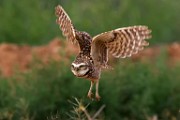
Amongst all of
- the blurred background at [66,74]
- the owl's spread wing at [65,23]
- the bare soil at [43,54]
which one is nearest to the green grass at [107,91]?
the blurred background at [66,74]

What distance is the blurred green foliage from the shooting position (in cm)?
1722

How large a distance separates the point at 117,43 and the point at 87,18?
1238 cm

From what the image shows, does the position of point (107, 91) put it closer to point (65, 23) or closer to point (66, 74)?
point (66, 74)

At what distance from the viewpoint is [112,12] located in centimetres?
1805

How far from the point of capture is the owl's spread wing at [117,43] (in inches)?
237

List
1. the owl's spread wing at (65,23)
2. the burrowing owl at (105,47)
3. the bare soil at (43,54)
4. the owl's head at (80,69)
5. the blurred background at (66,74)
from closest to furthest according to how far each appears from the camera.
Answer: the owl's head at (80,69), the burrowing owl at (105,47), the owl's spread wing at (65,23), the blurred background at (66,74), the bare soil at (43,54)

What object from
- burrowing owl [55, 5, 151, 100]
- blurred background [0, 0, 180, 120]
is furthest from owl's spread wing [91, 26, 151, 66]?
blurred background [0, 0, 180, 120]

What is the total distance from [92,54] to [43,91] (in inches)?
246

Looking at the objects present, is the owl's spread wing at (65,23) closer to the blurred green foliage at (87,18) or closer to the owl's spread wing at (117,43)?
the owl's spread wing at (117,43)

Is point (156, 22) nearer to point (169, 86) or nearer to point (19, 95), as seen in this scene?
point (169, 86)

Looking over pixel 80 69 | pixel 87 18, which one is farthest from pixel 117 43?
pixel 87 18

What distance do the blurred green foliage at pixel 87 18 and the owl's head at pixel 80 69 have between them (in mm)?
10642

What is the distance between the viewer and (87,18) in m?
18.4

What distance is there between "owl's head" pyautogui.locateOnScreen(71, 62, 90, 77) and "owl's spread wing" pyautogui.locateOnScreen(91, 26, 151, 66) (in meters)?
0.15
